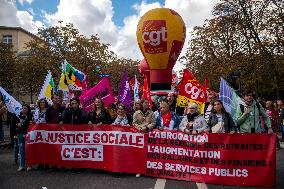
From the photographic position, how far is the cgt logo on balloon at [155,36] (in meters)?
21.4

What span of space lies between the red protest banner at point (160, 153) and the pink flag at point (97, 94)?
1.82 meters

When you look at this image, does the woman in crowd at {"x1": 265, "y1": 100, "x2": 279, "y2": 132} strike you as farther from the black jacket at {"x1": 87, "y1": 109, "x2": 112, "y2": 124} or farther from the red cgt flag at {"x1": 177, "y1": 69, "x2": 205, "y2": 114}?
the black jacket at {"x1": 87, "y1": 109, "x2": 112, "y2": 124}

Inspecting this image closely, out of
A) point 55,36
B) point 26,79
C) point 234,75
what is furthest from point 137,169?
point 26,79

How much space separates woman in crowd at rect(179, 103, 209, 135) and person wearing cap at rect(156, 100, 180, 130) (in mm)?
474

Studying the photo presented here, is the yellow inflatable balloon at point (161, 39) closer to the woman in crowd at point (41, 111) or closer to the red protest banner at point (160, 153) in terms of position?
the woman in crowd at point (41, 111)

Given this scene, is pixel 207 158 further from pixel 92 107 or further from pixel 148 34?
pixel 148 34

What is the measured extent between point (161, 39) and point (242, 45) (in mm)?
16268

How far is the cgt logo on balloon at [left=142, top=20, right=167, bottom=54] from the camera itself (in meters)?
21.4

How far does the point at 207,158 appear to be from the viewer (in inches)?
340

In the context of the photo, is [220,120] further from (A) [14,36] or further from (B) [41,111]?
(A) [14,36]

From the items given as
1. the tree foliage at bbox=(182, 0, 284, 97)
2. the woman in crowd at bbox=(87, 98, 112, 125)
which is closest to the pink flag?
the woman in crowd at bbox=(87, 98, 112, 125)

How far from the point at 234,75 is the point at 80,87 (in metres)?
12.3

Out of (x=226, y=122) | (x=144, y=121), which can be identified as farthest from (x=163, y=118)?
(x=226, y=122)

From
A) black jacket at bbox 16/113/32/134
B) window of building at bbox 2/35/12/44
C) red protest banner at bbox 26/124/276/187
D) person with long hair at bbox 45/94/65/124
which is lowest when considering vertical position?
red protest banner at bbox 26/124/276/187
